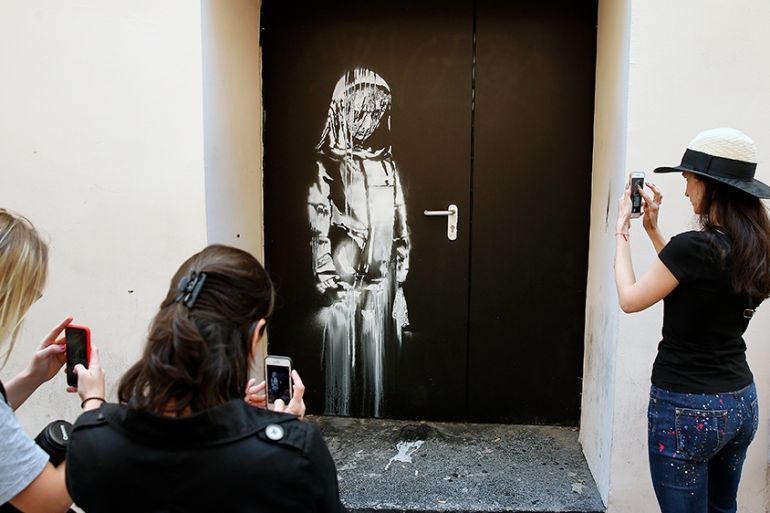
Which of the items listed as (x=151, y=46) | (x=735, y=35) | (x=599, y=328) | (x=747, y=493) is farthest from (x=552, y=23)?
(x=747, y=493)

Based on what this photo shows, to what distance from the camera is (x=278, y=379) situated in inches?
68.6

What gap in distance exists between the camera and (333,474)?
1.34 meters

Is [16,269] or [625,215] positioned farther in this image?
[625,215]

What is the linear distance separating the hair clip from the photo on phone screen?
18.5 inches

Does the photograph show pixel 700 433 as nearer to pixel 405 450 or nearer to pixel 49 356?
pixel 405 450

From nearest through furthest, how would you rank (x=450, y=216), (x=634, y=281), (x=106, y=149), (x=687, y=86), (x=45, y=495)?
(x=45, y=495) < (x=634, y=281) < (x=687, y=86) < (x=106, y=149) < (x=450, y=216)

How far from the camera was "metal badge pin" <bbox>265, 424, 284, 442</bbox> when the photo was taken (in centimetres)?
126

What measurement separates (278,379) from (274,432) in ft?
1.59

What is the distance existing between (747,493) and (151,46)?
3540 millimetres

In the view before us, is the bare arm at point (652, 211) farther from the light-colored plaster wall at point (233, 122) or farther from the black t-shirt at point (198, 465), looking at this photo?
the light-colored plaster wall at point (233, 122)

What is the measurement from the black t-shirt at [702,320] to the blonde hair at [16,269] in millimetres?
1865

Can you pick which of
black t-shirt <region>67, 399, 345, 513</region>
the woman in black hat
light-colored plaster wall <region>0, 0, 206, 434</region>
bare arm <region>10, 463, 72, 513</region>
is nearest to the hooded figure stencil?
light-colored plaster wall <region>0, 0, 206, 434</region>

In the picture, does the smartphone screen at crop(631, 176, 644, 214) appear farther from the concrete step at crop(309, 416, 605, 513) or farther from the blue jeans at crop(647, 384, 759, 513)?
the concrete step at crop(309, 416, 605, 513)

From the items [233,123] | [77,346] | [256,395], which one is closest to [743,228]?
[256,395]
